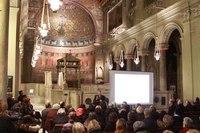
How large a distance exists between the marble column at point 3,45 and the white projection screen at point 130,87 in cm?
412

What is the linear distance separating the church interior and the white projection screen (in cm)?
323

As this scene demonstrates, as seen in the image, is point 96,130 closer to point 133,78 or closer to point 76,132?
point 76,132

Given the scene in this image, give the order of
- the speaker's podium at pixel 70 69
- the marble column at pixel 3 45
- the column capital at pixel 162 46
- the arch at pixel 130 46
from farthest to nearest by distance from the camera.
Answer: the speaker's podium at pixel 70 69 → the arch at pixel 130 46 → the column capital at pixel 162 46 → the marble column at pixel 3 45

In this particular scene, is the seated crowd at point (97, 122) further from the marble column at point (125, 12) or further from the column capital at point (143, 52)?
the marble column at point (125, 12)

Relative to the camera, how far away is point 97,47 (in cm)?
2730

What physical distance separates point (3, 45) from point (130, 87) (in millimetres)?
5105

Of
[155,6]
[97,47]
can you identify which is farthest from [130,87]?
[97,47]

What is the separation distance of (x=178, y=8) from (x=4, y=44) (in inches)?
431

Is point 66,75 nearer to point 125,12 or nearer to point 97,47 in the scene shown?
point 97,47

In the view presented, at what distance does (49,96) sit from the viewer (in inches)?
763

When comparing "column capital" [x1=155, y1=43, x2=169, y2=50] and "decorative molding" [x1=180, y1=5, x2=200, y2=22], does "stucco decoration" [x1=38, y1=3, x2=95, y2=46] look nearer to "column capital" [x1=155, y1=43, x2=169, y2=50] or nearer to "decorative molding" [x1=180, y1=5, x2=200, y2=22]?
"column capital" [x1=155, y1=43, x2=169, y2=50]

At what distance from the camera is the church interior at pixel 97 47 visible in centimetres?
1448

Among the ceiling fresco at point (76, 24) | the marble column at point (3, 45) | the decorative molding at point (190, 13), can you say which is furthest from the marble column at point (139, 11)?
the marble column at point (3, 45)

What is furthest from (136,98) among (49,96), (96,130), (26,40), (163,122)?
(26,40)
